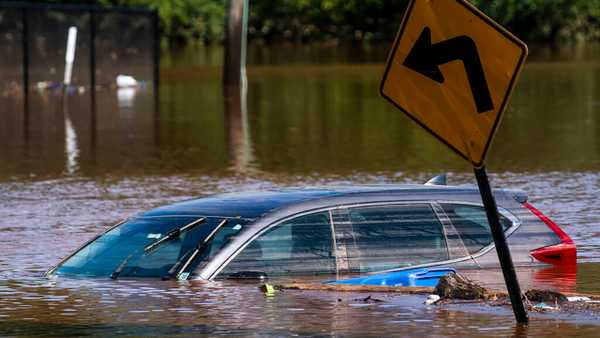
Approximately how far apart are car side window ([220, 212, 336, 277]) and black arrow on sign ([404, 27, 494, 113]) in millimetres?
1936

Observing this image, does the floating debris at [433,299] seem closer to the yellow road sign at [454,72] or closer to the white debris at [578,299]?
the white debris at [578,299]

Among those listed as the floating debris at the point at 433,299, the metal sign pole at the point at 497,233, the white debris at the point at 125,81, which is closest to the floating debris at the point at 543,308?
the floating debris at the point at 433,299

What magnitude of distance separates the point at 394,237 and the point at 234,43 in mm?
34912

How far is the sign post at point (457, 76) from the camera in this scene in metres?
8.81

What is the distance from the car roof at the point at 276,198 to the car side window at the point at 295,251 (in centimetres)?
16

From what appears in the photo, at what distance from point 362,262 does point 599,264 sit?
341 cm

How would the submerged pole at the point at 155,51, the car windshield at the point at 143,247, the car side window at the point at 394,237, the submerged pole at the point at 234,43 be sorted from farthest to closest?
the submerged pole at the point at 234,43 < the submerged pole at the point at 155,51 < the car side window at the point at 394,237 < the car windshield at the point at 143,247

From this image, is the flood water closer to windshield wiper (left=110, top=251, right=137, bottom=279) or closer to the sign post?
windshield wiper (left=110, top=251, right=137, bottom=279)

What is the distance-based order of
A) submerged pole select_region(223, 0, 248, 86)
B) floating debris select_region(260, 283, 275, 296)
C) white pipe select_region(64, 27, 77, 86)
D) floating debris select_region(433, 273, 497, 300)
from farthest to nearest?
submerged pole select_region(223, 0, 248, 86) < white pipe select_region(64, 27, 77, 86) < floating debris select_region(260, 283, 275, 296) < floating debris select_region(433, 273, 497, 300)

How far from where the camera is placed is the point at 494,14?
8288 cm

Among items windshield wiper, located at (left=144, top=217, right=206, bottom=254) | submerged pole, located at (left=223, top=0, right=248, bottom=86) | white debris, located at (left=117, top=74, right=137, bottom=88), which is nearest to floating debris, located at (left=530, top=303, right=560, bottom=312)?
windshield wiper, located at (left=144, top=217, right=206, bottom=254)

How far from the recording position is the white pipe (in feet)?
136

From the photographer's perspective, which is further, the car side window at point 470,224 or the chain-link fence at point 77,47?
the chain-link fence at point 77,47

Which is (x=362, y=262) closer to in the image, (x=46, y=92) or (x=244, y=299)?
(x=244, y=299)
